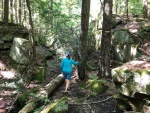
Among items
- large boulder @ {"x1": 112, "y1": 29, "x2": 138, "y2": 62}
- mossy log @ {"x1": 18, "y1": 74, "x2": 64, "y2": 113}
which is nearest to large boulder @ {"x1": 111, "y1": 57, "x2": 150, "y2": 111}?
mossy log @ {"x1": 18, "y1": 74, "x2": 64, "y2": 113}

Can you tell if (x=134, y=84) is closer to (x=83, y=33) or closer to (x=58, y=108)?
(x=58, y=108)

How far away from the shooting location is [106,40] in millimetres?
11773

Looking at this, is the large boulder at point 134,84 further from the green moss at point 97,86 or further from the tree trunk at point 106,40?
the tree trunk at point 106,40

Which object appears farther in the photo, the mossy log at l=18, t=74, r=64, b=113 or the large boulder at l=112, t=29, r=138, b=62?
the large boulder at l=112, t=29, r=138, b=62

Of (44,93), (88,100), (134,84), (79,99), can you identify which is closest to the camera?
(134,84)

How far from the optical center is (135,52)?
13.9 m

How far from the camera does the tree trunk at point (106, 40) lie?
37.9ft

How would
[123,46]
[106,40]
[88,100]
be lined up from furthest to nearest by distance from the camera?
[123,46], [106,40], [88,100]

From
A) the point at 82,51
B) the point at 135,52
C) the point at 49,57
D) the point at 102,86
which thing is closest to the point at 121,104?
the point at 102,86

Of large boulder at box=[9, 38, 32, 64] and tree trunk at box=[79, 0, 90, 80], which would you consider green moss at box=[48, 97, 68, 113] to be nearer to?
tree trunk at box=[79, 0, 90, 80]

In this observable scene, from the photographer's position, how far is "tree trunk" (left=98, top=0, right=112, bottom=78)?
11.6m

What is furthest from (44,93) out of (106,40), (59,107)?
(106,40)

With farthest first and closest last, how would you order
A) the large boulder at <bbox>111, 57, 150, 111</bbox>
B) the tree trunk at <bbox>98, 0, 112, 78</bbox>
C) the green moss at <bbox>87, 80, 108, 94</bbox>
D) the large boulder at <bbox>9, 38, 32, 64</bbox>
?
the large boulder at <bbox>9, 38, 32, 64</bbox> → the tree trunk at <bbox>98, 0, 112, 78</bbox> → the green moss at <bbox>87, 80, 108, 94</bbox> → the large boulder at <bbox>111, 57, 150, 111</bbox>

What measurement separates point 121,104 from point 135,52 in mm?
6391
